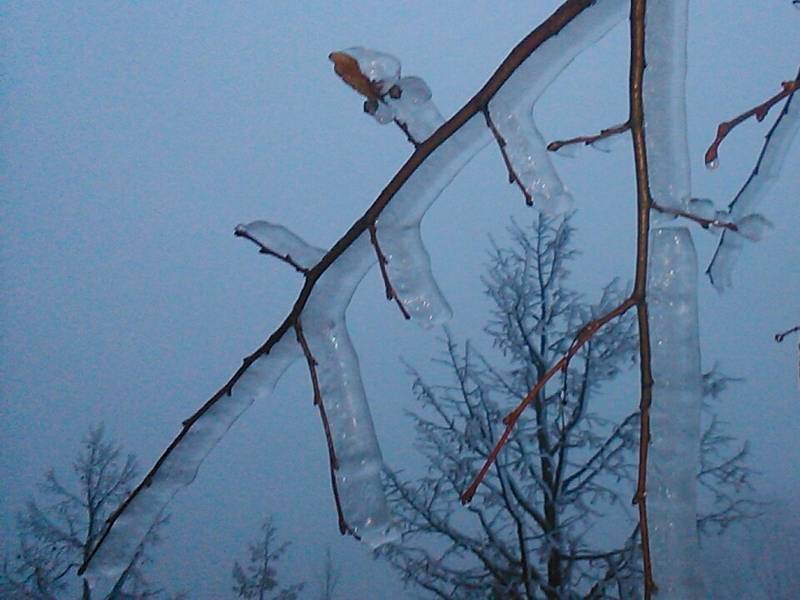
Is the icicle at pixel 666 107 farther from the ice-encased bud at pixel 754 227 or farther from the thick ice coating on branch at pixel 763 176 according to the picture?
the thick ice coating on branch at pixel 763 176

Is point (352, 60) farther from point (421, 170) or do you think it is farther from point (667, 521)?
point (667, 521)

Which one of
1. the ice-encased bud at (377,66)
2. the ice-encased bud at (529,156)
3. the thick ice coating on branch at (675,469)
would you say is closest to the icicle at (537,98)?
the ice-encased bud at (529,156)

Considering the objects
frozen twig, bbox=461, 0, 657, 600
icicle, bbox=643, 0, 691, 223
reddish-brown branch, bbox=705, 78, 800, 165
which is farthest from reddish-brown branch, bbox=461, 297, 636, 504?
reddish-brown branch, bbox=705, 78, 800, 165

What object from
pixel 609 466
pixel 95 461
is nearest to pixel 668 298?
pixel 609 466

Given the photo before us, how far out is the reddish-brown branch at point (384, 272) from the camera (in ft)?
2.64

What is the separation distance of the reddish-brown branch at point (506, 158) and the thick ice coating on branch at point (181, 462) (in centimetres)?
31

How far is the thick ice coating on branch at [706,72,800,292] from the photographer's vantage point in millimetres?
1201

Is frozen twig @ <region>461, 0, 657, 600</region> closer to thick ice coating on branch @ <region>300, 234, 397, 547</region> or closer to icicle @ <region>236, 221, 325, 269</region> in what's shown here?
thick ice coating on branch @ <region>300, 234, 397, 547</region>

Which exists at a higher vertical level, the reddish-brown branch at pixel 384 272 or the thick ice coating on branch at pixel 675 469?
the reddish-brown branch at pixel 384 272

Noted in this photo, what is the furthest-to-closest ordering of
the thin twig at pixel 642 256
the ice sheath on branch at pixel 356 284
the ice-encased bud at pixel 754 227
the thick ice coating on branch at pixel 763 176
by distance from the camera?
the thick ice coating on branch at pixel 763 176
the ice-encased bud at pixel 754 227
the ice sheath on branch at pixel 356 284
the thin twig at pixel 642 256

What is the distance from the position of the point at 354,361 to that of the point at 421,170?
0.77 ft

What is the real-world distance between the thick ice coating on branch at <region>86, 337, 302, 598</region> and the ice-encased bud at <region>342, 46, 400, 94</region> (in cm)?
31

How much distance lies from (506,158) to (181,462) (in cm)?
50

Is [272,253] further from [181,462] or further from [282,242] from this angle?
[181,462]
